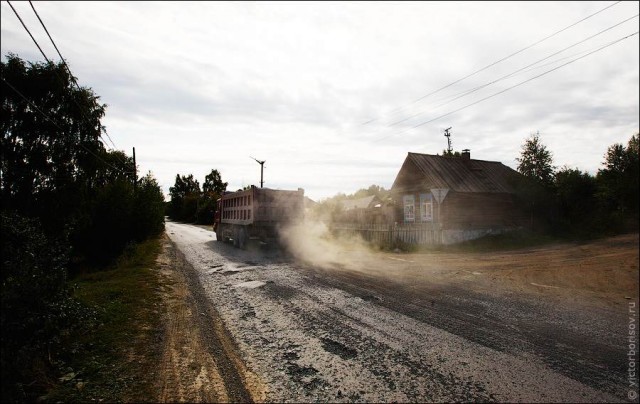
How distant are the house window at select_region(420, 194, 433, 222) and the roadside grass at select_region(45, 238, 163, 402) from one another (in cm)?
1994

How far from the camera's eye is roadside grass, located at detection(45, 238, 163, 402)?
3818mm

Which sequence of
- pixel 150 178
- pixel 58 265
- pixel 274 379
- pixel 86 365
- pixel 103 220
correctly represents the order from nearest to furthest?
pixel 274 379 < pixel 86 365 < pixel 58 265 < pixel 103 220 < pixel 150 178

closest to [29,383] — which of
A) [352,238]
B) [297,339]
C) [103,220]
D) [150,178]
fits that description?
[297,339]

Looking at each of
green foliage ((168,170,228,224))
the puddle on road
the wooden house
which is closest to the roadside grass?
the puddle on road

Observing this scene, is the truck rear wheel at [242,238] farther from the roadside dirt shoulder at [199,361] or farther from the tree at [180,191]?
the tree at [180,191]

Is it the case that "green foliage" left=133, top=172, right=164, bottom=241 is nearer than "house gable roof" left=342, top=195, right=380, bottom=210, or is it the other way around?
"green foliage" left=133, top=172, right=164, bottom=241

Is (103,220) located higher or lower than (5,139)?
lower

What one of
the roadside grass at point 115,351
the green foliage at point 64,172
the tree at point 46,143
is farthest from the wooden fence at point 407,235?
the tree at point 46,143

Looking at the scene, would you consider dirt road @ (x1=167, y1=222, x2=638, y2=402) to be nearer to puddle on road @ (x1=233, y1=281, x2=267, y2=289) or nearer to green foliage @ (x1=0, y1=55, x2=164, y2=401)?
puddle on road @ (x1=233, y1=281, x2=267, y2=289)

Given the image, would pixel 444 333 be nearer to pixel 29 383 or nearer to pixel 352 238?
pixel 29 383

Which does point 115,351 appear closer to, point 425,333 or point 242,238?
point 425,333

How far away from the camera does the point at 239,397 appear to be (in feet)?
12.3

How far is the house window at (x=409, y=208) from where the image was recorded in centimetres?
2627

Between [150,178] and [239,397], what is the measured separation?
28889mm
